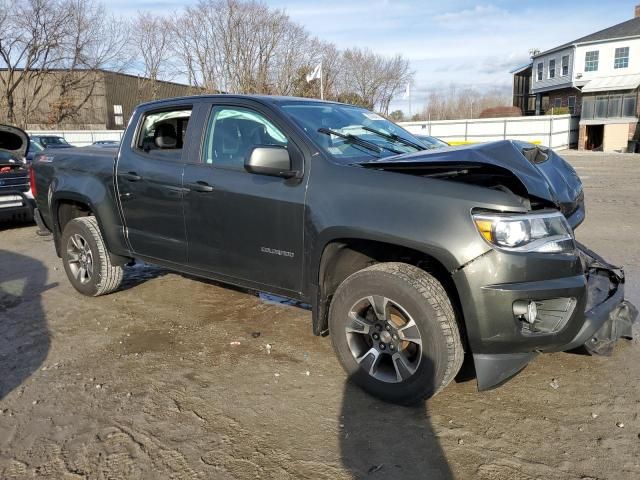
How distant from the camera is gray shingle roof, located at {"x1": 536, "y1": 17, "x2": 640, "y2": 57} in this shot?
3834cm

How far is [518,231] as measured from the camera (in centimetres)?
275

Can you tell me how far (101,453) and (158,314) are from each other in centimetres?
220

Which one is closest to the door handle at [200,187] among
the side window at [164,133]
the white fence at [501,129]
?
the side window at [164,133]

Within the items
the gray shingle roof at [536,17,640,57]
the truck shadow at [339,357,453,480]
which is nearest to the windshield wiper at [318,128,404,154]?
the truck shadow at [339,357,453,480]

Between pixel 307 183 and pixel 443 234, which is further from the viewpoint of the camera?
pixel 307 183

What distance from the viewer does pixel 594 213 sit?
9.41 m

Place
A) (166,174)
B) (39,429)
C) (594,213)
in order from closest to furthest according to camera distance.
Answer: (39,429), (166,174), (594,213)

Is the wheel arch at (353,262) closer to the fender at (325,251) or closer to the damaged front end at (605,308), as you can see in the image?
the fender at (325,251)

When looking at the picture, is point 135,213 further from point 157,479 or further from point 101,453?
point 157,479

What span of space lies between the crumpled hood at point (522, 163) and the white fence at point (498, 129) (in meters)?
26.7

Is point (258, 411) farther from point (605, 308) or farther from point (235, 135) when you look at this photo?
point (605, 308)

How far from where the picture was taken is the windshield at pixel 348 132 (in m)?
3.60

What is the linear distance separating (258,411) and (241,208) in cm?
138

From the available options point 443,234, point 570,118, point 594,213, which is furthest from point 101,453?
point 570,118
